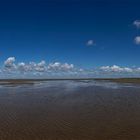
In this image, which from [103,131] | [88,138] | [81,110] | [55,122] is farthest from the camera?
[81,110]

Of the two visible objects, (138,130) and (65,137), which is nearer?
(65,137)

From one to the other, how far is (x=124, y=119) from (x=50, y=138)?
5.14 metres

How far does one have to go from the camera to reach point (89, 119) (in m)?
12.8

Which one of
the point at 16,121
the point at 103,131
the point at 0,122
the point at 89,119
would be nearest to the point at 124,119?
the point at 89,119

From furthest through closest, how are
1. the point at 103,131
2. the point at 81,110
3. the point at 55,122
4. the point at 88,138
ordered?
the point at 81,110
the point at 55,122
the point at 103,131
the point at 88,138

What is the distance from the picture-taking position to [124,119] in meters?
12.8

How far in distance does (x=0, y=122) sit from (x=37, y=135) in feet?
11.3

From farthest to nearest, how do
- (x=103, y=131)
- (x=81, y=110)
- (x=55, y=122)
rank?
(x=81, y=110) → (x=55, y=122) → (x=103, y=131)

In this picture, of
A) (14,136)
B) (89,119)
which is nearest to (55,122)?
(89,119)

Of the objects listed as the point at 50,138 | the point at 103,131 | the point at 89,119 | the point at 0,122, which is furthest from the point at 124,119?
the point at 0,122

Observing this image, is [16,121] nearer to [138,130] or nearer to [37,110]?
[37,110]

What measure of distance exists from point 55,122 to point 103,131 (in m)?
2.93

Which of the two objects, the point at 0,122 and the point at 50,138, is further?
the point at 0,122

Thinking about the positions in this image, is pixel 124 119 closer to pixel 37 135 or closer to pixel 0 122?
pixel 37 135
